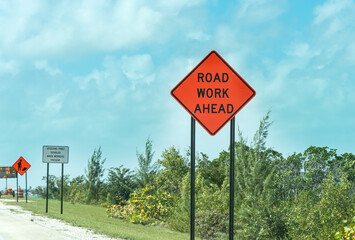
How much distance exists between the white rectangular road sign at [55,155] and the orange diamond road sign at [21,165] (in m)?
7.80

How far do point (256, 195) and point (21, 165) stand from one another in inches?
784

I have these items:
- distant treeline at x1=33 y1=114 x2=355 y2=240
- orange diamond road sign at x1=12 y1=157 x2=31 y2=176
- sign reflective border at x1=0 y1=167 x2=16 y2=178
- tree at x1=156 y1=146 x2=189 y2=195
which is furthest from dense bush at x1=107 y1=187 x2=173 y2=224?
sign reflective border at x1=0 y1=167 x2=16 y2=178

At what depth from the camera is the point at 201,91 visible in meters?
8.99

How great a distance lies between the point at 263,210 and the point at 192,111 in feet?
25.5

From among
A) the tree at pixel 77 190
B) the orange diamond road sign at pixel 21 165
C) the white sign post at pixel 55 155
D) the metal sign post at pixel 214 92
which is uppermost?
the metal sign post at pixel 214 92

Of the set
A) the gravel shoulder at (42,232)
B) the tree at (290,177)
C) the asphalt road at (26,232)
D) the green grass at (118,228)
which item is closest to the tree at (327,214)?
the green grass at (118,228)

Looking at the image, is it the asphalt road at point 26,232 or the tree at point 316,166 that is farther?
the tree at point 316,166

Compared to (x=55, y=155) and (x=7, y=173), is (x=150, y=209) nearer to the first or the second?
(x=55, y=155)

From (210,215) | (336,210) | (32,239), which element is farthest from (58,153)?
(336,210)

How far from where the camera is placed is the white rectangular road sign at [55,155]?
25844 millimetres

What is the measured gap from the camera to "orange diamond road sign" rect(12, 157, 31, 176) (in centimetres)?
3272

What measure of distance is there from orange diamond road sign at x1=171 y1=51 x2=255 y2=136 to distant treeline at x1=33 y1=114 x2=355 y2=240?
10.8 feet

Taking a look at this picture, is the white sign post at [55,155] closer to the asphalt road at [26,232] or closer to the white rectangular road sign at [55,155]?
the white rectangular road sign at [55,155]

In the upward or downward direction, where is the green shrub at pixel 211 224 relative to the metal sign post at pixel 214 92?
downward
